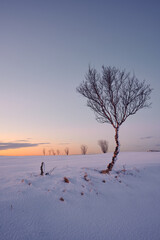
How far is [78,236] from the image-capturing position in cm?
311

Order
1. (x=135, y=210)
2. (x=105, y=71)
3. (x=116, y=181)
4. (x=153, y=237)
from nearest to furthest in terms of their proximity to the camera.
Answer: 1. (x=153, y=237)
2. (x=135, y=210)
3. (x=116, y=181)
4. (x=105, y=71)

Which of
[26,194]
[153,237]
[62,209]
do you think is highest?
[26,194]

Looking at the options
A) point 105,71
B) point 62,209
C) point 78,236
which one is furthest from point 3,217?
point 105,71

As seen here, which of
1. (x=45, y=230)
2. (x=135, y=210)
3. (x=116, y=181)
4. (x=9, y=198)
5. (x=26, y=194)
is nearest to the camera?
(x=45, y=230)

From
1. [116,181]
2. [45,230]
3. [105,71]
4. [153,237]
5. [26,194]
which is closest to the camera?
[45,230]

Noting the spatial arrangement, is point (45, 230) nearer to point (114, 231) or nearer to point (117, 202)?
point (114, 231)

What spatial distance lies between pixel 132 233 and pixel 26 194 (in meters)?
2.88

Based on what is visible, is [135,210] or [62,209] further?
[135,210]

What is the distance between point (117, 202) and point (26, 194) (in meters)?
2.91

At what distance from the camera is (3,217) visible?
310 cm

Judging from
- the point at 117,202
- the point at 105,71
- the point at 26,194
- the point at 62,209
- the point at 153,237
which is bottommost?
the point at 153,237

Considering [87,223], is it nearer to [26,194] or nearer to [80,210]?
[80,210]

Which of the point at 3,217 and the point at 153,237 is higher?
the point at 3,217

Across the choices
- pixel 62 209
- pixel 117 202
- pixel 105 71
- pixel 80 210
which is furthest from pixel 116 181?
pixel 105 71
